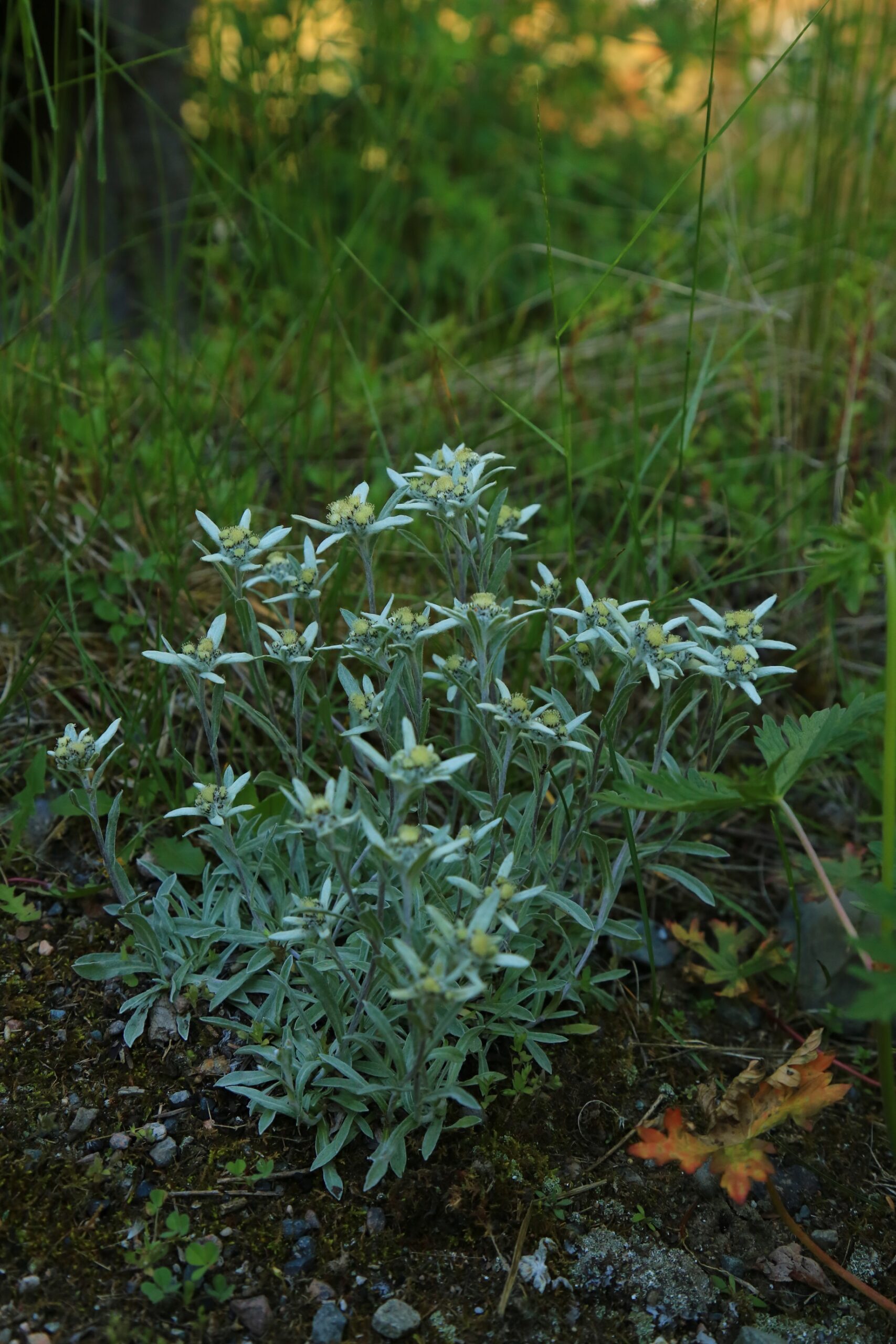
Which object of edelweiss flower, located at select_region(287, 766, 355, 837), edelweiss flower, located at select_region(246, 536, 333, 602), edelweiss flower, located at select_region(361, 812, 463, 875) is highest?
edelweiss flower, located at select_region(246, 536, 333, 602)

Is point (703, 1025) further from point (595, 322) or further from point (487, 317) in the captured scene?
point (487, 317)

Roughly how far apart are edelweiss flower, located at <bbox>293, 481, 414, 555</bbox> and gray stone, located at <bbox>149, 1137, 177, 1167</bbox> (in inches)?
42.3

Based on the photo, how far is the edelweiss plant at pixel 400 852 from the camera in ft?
5.74

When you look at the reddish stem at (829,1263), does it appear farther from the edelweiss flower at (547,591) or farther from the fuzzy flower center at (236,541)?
the fuzzy flower center at (236,541)

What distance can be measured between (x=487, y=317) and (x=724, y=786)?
3.19 m

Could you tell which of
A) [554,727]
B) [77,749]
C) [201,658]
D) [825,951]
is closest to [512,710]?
[554,727]

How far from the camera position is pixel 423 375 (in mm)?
3764

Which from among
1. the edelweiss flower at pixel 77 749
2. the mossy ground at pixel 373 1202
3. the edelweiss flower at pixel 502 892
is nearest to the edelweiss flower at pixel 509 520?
the edelweiss flower at pixel 502 892

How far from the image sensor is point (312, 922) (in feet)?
5.79

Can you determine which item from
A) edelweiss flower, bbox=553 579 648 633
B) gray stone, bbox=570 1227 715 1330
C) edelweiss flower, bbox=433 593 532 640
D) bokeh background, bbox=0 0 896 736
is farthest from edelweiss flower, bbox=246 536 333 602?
gray stone, bbox=570 1227 715 1330

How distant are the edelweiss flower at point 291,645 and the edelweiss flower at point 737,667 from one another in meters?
0.69

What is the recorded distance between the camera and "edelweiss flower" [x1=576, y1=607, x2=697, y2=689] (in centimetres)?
184

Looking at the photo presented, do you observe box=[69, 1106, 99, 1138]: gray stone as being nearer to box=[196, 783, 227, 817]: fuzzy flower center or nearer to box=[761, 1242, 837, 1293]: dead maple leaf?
box=[196, 783, 227, 817]: fuzzy flower center

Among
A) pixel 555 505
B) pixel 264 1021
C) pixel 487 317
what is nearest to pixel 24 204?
pixel 487 317
